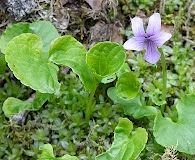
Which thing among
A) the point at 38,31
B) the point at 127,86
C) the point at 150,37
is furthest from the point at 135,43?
the point at 38,31

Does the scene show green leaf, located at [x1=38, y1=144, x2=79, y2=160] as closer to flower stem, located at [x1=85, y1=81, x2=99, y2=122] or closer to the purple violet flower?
flower stem, located at [x1=85, y1=81, x2=99, y2=122]

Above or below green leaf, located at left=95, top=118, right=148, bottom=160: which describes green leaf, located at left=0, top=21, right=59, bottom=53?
above

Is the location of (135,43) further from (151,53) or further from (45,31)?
(45,31)

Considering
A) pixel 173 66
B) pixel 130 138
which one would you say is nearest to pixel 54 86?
pixel 130 138

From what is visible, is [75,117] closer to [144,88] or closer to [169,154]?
[144,88]

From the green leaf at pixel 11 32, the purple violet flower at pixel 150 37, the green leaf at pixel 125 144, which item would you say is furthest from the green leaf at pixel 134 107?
the green leaf at pixel 11 32

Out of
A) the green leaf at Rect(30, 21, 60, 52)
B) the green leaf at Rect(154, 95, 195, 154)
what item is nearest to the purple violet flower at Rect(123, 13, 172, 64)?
the green leaf at Rect(154, 95, 195, 154)
